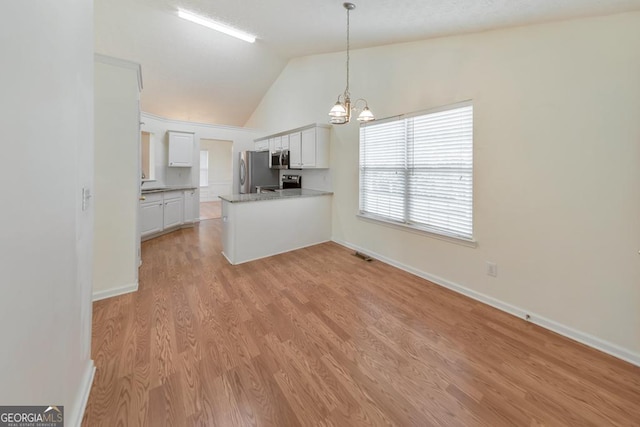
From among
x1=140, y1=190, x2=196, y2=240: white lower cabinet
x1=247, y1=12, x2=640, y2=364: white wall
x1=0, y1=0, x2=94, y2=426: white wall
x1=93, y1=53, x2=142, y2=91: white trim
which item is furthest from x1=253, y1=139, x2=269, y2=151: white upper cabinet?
x1=0, y1=0, x2=94, y2=426: white wall

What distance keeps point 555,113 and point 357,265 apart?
2632 mm

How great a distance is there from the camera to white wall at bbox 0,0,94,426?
711 millimetres

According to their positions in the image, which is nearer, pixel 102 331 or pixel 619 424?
pixel 619 424

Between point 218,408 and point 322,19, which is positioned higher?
point 322,19

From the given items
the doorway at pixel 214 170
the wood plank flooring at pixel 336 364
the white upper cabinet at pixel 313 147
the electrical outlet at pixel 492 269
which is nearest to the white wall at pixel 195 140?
the doorway at pixel 214 170

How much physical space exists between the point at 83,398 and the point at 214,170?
9.45 metres

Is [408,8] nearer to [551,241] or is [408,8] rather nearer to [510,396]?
[551,241]

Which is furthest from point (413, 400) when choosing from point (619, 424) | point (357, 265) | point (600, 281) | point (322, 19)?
point (322, 19)

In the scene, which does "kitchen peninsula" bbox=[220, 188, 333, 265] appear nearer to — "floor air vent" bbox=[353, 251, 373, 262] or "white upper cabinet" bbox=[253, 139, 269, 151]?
"floor air vent" bbox=[353, 251, 373, 262]

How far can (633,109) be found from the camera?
1.81m

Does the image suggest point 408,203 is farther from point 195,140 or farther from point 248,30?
point 195,140

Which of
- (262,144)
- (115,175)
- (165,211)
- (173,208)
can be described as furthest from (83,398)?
(262,144)

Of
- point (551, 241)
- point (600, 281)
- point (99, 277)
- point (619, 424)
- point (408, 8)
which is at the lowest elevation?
point (619, 424)

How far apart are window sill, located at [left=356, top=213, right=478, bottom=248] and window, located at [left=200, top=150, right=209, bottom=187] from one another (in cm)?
762
